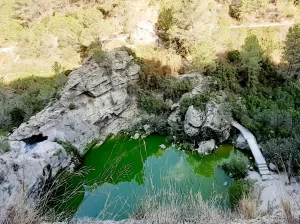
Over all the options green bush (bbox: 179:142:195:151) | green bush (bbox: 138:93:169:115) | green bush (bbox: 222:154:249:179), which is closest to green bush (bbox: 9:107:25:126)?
green bush (bbox: 138:93:169:115)

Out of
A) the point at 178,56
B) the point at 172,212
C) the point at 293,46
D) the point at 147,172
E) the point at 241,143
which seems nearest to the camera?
the point at 172,212

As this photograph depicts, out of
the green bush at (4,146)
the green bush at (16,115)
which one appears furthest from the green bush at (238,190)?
the green bush at (16,115)

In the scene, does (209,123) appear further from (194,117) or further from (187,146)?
(187,146)

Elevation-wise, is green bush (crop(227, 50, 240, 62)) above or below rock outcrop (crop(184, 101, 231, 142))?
above

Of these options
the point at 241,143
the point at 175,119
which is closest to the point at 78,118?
the point at 175,119

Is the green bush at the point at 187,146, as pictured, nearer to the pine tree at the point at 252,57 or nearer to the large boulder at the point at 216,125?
the large boulder at the point at 216,125

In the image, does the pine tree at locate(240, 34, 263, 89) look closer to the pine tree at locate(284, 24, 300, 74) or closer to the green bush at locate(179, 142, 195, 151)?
the pine tree at locate(284, 24, 300, 74)

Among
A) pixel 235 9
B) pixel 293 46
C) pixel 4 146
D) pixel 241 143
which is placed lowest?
pixel 241 143
